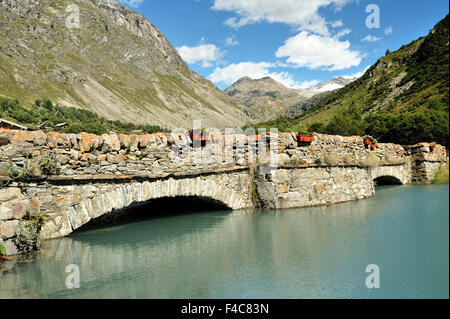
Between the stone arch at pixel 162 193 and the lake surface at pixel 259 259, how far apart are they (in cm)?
80

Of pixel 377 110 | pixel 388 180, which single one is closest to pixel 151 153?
pixel 388 180

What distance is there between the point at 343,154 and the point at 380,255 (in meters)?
7.06

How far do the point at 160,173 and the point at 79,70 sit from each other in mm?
164144

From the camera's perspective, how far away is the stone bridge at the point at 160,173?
7090mm

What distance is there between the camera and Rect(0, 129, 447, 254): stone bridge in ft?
23.3

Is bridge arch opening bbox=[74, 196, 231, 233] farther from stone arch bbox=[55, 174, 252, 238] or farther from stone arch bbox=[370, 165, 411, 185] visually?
stone arch bbox=[370, 165, 411, 185]

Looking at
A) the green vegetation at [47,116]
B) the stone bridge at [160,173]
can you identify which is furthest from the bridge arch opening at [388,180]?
the green vegetation at [47,116]

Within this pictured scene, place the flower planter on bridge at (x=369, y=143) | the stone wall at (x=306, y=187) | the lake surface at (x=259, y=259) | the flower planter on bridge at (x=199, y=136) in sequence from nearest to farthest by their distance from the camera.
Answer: the lake surface at (x=259, y=259) < the flower planter on bridge at (x=199, y=136) < the stone wall at (x=306, y=187) < the flower planter on bridge at (x=369, y=143)

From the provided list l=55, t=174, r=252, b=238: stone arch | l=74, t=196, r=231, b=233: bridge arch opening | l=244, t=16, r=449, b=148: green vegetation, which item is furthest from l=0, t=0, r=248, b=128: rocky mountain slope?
l=55, t=174, r=252, b=238: stone arch

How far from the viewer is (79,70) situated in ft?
494

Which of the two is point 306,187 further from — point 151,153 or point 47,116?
point 47,116

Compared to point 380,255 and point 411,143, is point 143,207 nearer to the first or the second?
point 380,255

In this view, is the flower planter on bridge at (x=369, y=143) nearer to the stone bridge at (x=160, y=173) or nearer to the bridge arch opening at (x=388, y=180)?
the stone bridge at (x=160, y=173)

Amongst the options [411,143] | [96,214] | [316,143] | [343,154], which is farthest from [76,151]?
[411,143]
